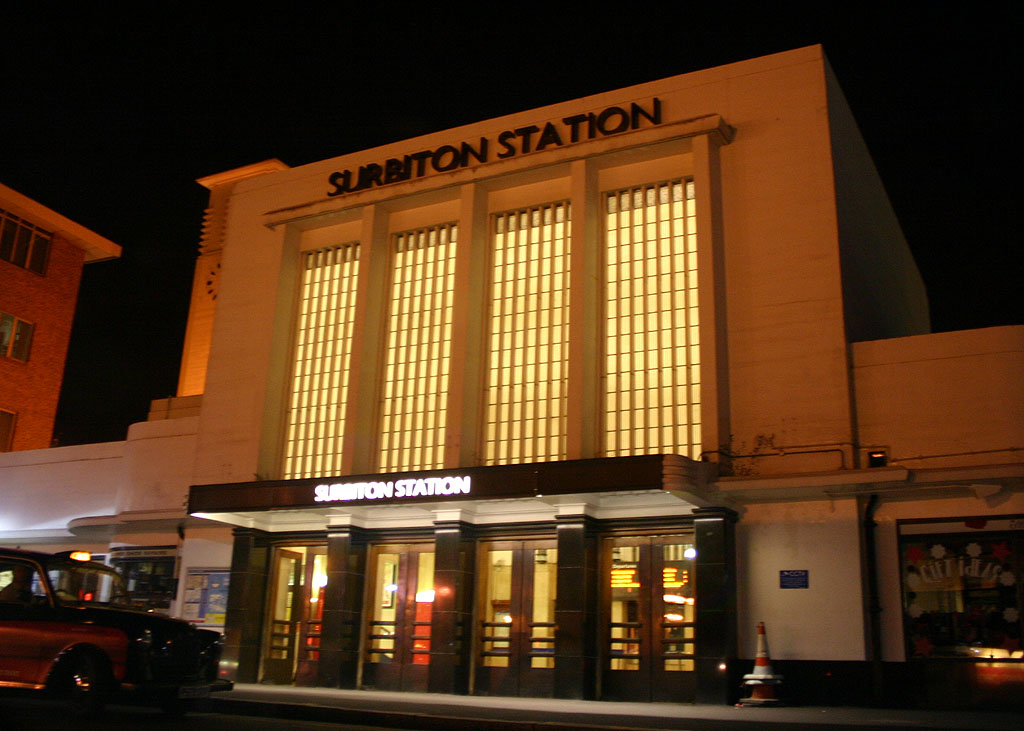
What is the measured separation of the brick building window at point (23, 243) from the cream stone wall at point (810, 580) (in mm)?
29628

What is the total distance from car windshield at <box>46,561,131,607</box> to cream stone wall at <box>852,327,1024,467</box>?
12265 millimetres

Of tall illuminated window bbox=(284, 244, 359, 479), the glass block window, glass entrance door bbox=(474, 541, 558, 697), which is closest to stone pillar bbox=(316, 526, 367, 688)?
tall illuminated window bbox=(284, 244, 359, 479)

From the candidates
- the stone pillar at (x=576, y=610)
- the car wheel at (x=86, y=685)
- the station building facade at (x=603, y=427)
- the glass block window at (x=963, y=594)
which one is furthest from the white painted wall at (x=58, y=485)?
the glass block window at (x=963, y=594)

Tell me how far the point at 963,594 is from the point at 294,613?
13.4m

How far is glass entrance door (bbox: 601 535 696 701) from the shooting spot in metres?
16.8

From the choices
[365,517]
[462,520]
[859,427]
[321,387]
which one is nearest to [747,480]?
[859,427]

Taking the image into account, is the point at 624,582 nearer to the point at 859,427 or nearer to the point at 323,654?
the point at 859,427

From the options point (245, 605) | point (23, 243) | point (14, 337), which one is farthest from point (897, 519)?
point (23, 243)

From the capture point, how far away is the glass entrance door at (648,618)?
16797 mm

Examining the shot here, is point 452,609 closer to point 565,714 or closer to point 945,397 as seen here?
point 565,714

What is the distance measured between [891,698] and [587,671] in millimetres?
5043

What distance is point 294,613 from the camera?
20.7 metres

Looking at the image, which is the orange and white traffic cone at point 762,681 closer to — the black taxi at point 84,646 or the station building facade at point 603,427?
the station building facade at point 603,427

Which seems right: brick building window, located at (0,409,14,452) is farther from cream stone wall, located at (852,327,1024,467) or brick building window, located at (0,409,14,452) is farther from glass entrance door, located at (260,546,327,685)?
cream stone wall, located at (852,327,1024,467)
